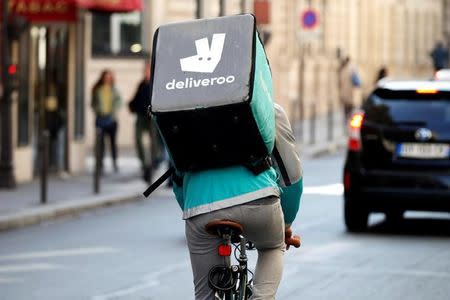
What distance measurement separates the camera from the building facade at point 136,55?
24562 mm

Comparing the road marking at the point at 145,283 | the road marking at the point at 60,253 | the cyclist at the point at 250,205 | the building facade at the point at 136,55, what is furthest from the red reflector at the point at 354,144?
the cyclist at the point at 250,205

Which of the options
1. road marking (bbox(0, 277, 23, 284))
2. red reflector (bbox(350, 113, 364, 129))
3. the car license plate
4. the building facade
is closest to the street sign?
the building facade

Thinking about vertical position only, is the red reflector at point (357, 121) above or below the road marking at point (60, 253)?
above

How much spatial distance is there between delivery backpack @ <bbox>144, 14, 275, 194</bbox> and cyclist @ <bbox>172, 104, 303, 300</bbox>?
0.07m

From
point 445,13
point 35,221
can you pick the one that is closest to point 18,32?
point 35,221

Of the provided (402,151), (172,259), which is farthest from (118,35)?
(172,259)

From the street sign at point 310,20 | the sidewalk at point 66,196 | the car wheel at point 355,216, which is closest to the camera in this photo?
the car wheel at point 355,216

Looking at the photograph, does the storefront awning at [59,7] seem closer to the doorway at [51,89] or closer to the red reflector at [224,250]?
the doorway at [51,89]

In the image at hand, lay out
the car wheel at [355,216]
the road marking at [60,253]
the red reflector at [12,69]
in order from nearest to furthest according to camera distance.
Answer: the road marking at [60,253] → the car wheel at [355,216] → the red reflector at [12,69]

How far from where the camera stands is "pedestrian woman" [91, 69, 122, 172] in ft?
86.3

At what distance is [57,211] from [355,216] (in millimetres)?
4060

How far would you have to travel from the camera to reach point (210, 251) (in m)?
7.08

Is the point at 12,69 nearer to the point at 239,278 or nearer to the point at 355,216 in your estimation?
the point at 355,216

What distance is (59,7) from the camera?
2444cm
